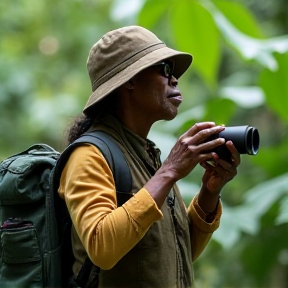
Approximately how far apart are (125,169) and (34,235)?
0.38 m

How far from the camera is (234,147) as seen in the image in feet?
7.27

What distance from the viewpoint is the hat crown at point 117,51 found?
2367mm

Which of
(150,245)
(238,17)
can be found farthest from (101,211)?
(238,17)

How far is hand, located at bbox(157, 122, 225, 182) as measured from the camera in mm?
2135

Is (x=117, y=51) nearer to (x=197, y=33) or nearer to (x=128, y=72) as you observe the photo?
(x=128, y=72)

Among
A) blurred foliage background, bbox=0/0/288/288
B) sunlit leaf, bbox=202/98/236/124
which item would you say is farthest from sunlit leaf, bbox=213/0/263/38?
sunlit leaf, bbox=202/98/236/124

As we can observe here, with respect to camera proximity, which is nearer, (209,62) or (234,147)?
(234,147)

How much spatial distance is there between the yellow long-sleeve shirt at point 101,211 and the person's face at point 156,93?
289mm

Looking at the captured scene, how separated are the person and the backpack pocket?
0.42ft

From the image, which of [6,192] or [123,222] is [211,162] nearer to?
[123,222]

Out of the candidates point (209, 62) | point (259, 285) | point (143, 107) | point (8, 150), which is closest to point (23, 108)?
point (8, 150)

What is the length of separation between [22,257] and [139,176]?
1.53ft

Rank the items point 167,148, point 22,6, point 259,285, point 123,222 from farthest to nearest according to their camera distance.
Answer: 1. point 22,6
2. point 259,285
3. point 167,148
4. point 123,222

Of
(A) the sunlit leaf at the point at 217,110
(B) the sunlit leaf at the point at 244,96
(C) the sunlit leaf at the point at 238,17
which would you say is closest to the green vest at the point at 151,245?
(C) the sunlit leaf at the point at 238,17
